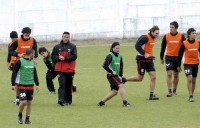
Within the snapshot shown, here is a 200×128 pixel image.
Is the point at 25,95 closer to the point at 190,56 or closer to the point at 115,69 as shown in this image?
the point at 115,69

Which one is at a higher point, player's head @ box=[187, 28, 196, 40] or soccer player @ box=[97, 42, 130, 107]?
player's head @ box=[187, 28, 196, 40]

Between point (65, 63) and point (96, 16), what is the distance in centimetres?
2222

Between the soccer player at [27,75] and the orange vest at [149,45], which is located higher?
the orange vest at [149,45]

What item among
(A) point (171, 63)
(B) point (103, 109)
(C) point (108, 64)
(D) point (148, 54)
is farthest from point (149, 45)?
(B) point (103, 109)

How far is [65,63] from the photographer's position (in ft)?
69.3

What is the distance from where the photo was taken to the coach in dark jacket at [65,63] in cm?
2098

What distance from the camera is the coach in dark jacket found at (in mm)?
20984

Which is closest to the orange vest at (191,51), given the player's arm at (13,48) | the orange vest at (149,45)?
the orange vest at (149,45)

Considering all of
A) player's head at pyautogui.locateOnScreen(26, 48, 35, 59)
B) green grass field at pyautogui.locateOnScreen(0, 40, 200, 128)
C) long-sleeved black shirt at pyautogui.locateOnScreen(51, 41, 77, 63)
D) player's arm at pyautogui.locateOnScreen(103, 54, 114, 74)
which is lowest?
green grass field at pyautogui.locateOnScreen(0, 40, 200, 128)

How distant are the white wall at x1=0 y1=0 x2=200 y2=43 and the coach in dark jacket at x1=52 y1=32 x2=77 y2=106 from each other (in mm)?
21223

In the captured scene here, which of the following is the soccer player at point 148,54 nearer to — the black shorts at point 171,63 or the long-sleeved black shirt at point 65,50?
the black shorts at point 171,63

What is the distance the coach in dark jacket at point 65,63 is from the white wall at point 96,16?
69.6 ft

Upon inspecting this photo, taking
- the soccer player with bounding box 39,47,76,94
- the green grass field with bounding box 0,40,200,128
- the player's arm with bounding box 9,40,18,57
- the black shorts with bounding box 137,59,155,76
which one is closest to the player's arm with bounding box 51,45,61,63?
the player's arm with bounding box 9,40,18,57

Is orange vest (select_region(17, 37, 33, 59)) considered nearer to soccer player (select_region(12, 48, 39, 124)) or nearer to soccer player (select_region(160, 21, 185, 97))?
soccer player (select_region(12, 48, 39, 124))
